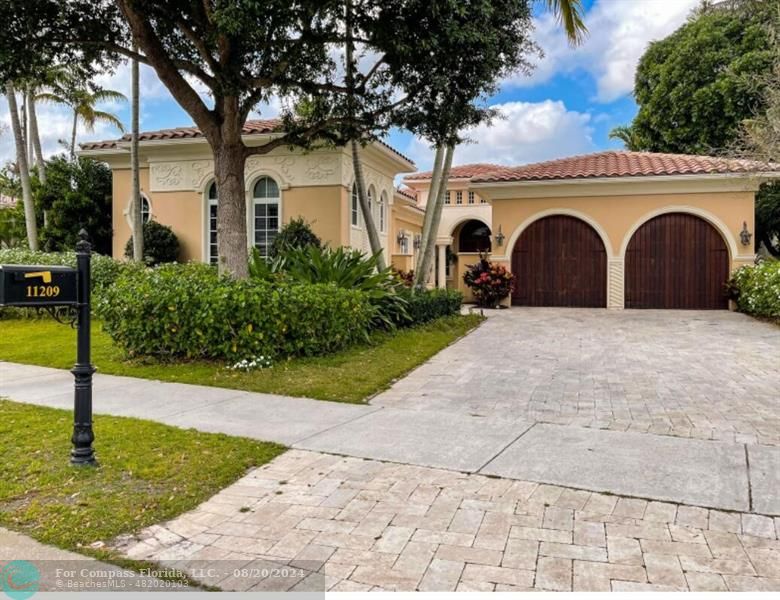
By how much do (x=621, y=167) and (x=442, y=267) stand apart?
8.49 m

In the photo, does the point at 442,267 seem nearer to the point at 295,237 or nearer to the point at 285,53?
the point at 295,237

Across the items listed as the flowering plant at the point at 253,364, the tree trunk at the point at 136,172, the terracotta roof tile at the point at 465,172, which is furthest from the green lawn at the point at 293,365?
the terracotta roof tile at the point at 465,172

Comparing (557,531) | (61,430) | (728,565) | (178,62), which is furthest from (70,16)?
(728,565)

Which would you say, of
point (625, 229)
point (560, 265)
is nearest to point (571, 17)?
point (625, 229)

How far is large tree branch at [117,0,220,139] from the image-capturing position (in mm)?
9523

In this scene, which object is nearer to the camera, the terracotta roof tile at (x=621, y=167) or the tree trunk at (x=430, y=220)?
the tree trunk at (x=430, y=220)

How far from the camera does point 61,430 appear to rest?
5.14m

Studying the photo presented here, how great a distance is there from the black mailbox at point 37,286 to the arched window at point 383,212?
14.4 metres

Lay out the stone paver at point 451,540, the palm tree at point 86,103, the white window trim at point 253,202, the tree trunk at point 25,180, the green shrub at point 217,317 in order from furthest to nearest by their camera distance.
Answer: the palm tree at point 86,103
the tree trunk at point 25,180
the white window trim at point 253,202
the green shrub at point 217,317
the stone paver at point 451,540

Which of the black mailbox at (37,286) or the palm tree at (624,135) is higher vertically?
the palm tree at (624,135)

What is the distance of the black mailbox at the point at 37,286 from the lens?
12.3ft

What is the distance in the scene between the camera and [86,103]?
24.1 meters

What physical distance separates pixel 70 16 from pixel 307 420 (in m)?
8.81

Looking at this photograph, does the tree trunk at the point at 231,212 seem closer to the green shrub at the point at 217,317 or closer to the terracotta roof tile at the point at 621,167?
the green shrub at the point at 217,317
